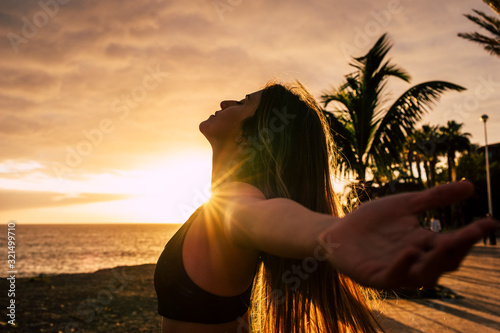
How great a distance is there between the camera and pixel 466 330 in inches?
260

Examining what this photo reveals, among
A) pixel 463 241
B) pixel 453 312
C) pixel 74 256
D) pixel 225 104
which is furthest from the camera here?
pixel 74 256

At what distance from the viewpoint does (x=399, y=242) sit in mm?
794

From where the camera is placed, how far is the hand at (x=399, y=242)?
0.72 meters

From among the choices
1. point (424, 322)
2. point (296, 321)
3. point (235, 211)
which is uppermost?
point (235, 211)

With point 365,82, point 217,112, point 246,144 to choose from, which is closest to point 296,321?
point 246,144

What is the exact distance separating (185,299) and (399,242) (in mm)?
1096

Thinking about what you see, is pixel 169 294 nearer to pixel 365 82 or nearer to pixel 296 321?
pixel 296 321

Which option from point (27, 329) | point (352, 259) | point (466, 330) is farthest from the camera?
point (27, 329)

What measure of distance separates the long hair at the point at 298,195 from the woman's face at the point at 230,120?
0.05m

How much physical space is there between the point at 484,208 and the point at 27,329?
5717 centimetres

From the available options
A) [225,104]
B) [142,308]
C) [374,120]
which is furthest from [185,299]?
[142,308]

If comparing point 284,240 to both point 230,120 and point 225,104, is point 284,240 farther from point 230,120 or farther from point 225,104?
point 225,104

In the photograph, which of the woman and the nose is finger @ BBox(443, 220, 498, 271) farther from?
the nose

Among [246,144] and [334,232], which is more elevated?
[246,144]
